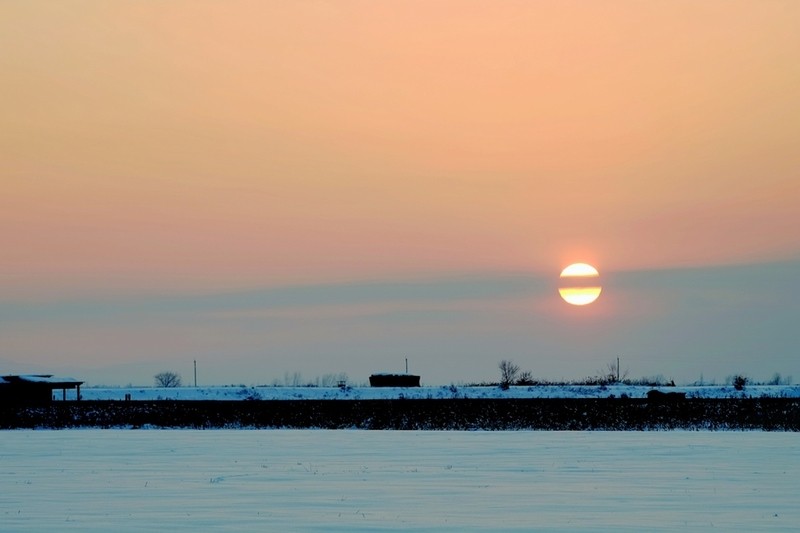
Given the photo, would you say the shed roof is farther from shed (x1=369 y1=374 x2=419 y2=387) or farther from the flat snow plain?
the flat snow plain

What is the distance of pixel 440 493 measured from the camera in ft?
66.4

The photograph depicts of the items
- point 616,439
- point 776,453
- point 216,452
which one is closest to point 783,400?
point 616,439

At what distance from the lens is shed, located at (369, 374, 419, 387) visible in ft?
377

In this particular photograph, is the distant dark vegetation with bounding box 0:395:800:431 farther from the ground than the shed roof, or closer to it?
closer to it

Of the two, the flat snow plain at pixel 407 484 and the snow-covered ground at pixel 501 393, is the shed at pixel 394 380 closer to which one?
the snow-covered ground at pixel 501 393

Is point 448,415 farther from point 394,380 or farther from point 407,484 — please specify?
point 394,380

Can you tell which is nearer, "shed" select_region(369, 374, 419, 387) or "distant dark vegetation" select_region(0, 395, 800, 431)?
"distant dark vegetation" select_region(0, 395, 800, 431)

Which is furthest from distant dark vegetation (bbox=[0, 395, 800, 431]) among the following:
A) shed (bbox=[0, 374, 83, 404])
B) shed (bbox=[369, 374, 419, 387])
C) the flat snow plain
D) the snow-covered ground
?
shed (bbox=[369, 374, 419, 387])

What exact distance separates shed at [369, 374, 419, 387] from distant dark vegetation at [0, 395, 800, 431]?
47055mm

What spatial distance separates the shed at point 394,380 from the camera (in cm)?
11481

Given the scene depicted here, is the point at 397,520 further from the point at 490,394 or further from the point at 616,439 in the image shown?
the point at 490,394

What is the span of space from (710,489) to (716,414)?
1226 inches

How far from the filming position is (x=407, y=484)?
71.3ft

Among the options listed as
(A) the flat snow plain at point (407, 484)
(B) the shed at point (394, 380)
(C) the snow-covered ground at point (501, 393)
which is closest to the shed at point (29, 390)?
(C) the snow-covered ground at point (501, 393)
